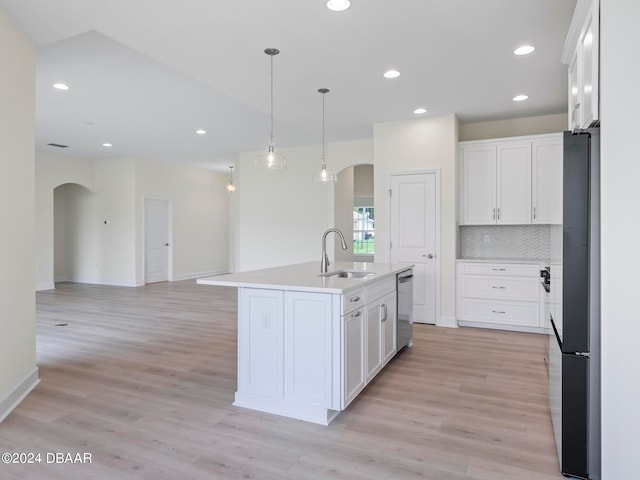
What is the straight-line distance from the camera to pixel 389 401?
2887 millimetres

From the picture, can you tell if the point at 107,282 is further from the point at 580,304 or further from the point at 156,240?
the point at 580,304

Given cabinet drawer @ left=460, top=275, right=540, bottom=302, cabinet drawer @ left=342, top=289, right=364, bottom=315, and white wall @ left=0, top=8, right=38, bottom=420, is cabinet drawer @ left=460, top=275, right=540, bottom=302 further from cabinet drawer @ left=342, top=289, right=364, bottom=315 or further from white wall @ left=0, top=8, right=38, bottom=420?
white wall @ left=0, top=8, right=38, bottom=420

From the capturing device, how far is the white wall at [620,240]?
1290 mm

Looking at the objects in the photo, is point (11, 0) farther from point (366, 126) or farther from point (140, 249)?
point (140, 249)

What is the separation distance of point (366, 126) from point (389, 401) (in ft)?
13.5

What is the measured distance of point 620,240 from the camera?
144 centimetres

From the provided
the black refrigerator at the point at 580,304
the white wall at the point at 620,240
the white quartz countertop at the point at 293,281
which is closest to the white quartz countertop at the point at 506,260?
the white quartz countertop at the point at 293,281

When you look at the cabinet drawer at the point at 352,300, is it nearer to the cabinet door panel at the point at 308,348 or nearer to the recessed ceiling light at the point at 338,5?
the cabinet door panel at the point at 308,348

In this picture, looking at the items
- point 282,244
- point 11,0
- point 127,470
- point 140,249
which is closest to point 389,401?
point 127,470

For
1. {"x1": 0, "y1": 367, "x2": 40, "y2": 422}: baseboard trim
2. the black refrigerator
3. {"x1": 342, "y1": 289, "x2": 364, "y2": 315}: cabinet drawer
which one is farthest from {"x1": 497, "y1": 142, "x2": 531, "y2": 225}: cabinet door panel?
{"x1": 0, "y1": 367, "x2": 40, "y2": 422}: baseboard trim

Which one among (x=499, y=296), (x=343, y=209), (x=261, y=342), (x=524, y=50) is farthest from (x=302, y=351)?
(x=343, y=209)

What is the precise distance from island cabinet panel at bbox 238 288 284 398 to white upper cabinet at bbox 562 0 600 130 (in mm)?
2042

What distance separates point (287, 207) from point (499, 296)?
4158 millimetres

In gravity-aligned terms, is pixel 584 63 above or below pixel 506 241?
above
